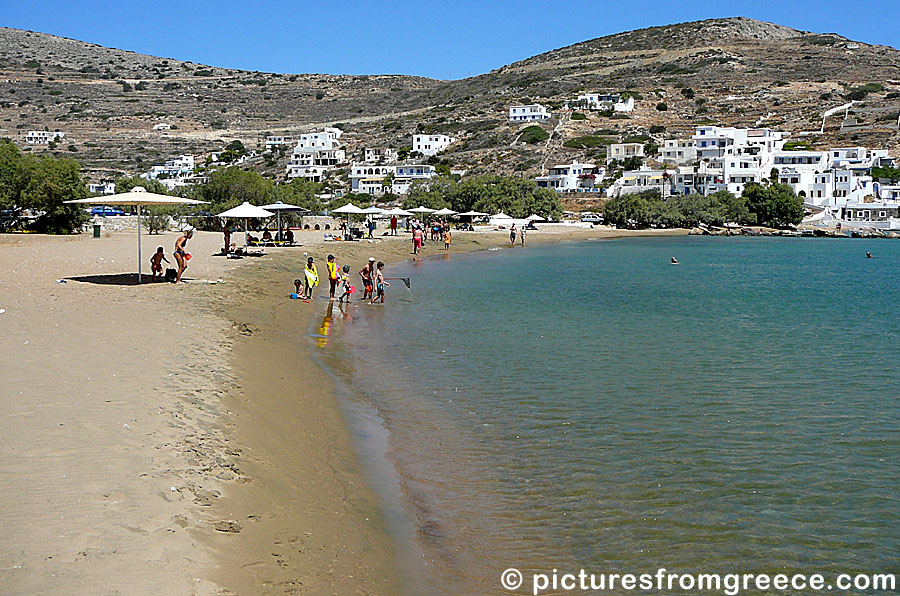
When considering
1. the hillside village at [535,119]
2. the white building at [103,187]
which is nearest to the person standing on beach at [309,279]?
the hillside village at [535,119]

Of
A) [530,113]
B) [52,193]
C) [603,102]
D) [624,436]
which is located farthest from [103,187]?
[624,436]

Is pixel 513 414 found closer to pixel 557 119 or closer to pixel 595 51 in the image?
pixel 557 119

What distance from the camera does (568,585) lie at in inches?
221

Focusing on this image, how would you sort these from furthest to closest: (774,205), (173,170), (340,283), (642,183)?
(173,170) < (642,183) < (774,205) < (340,283)

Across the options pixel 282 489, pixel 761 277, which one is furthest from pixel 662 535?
pixel 761 277

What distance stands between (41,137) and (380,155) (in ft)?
156

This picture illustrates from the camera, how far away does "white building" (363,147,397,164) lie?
11725cm

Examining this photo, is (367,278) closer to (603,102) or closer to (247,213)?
(247,213)

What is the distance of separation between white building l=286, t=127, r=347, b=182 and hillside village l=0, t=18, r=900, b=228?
29cm

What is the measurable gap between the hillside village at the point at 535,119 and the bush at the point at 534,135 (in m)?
0.32

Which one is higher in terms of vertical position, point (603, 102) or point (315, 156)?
point (603, 102)

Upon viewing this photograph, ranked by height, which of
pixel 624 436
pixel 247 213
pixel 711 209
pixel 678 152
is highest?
pixel 678 152

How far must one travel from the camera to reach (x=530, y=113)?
128 metres

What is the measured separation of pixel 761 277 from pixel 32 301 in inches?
1154
